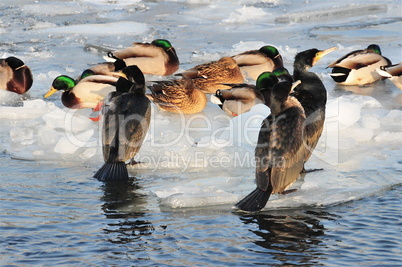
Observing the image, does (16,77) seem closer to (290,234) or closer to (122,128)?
(122,128)

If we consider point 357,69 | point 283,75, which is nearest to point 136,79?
point 283,75

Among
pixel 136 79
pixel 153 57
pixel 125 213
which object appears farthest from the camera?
pixel 153 57

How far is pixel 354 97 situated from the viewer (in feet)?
27.0

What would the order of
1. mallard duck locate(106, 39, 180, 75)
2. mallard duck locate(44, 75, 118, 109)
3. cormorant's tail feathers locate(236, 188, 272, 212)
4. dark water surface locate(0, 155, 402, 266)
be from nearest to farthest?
dark water surface locate(0, 155, 402, 266) < cormorant's tail feathers locate(236, 188, 272, 212) < mallard duck locate(44, 75, 118, 109) < mallard duck locate(106, 39, 180, 75)

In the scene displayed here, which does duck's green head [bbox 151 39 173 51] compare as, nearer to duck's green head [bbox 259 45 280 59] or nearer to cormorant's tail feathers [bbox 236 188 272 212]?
duck's green head [bbox 259 45 280 59]

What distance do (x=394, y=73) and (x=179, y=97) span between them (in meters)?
2.67

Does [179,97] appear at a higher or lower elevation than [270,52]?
lower

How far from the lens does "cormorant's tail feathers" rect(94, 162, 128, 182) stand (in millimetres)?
5891

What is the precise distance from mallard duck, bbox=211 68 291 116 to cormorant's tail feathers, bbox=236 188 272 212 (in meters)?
2.74

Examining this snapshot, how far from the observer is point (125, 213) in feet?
16.9

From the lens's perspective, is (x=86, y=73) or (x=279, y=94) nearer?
(x=279, y=94)

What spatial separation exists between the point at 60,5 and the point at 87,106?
777 centimetres

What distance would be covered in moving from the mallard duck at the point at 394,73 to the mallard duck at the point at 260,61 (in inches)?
53.9

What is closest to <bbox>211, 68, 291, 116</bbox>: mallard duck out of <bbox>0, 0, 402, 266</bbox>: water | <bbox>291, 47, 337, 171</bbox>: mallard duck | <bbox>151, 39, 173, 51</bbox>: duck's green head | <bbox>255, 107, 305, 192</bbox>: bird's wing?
<bbox>0, 0, 402, 266</bbox>: water
